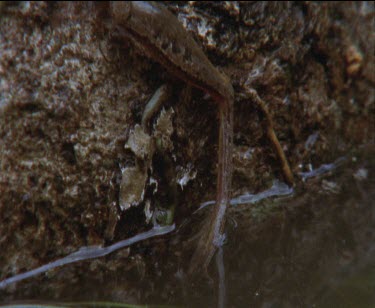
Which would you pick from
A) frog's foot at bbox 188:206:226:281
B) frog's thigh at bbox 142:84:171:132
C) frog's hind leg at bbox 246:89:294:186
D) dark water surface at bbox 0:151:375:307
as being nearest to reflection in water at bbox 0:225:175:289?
dark water surface at bbox 0:151:375:307

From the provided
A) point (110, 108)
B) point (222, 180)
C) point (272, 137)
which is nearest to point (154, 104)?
point (110, 108)

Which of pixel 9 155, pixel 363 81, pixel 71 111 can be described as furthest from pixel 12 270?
pixel 363 81

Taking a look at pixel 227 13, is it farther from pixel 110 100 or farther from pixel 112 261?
pixel 112 261

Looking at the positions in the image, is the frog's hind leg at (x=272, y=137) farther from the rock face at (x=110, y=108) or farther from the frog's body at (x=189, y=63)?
the frog's body at (x=189, y=63)

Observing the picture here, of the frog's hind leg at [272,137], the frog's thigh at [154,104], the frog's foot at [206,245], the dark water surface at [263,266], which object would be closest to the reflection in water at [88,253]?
the dark water surface at [263,266]

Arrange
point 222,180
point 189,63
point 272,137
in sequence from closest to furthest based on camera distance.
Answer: point 189,63 < point 222,180 < point 272,137

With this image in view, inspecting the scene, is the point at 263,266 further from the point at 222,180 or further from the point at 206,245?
the point at 222,180
